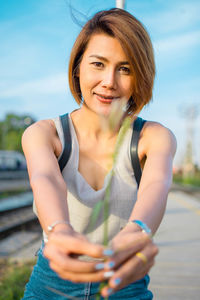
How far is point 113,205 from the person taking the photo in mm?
1568

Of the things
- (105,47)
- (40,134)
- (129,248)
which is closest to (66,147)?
(40,134)

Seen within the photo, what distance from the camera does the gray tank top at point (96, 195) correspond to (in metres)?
1.54

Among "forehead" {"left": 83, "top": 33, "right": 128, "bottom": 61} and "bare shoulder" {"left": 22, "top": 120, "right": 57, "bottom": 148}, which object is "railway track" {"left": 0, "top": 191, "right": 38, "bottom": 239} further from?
"forehead" {"left": 83, "top": 33, "right": 128, "bottom": 61}

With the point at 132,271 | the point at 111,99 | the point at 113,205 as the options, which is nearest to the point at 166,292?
the point at 113,205

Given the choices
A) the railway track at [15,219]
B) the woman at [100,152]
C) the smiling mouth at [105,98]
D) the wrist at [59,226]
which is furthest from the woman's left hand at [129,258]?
the railway track at [15,219]

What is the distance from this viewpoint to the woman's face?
152 cm

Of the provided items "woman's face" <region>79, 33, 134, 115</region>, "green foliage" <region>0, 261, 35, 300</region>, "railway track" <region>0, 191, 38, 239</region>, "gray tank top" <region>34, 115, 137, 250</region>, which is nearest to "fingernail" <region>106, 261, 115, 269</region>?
"gray tank top" <region>34, 115, 137, 250</region>

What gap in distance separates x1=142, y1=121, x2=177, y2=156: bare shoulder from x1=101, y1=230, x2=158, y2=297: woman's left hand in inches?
23.6

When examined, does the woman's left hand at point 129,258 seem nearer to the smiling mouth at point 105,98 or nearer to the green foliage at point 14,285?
the smiling mouth at point 105,98

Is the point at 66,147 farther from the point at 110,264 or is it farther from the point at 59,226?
the point at 110,264

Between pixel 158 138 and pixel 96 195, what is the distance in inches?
15.1

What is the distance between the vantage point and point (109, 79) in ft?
4.90

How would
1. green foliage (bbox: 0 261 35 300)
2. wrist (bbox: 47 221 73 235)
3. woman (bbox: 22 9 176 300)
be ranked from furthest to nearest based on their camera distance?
green foliage (bbox: 0 261 35 300) → woman (bbox: 22 9 176 300) → wrist (bbox: 47 221 73 235)

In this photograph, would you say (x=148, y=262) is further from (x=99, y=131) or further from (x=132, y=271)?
(x=99, y=131)
